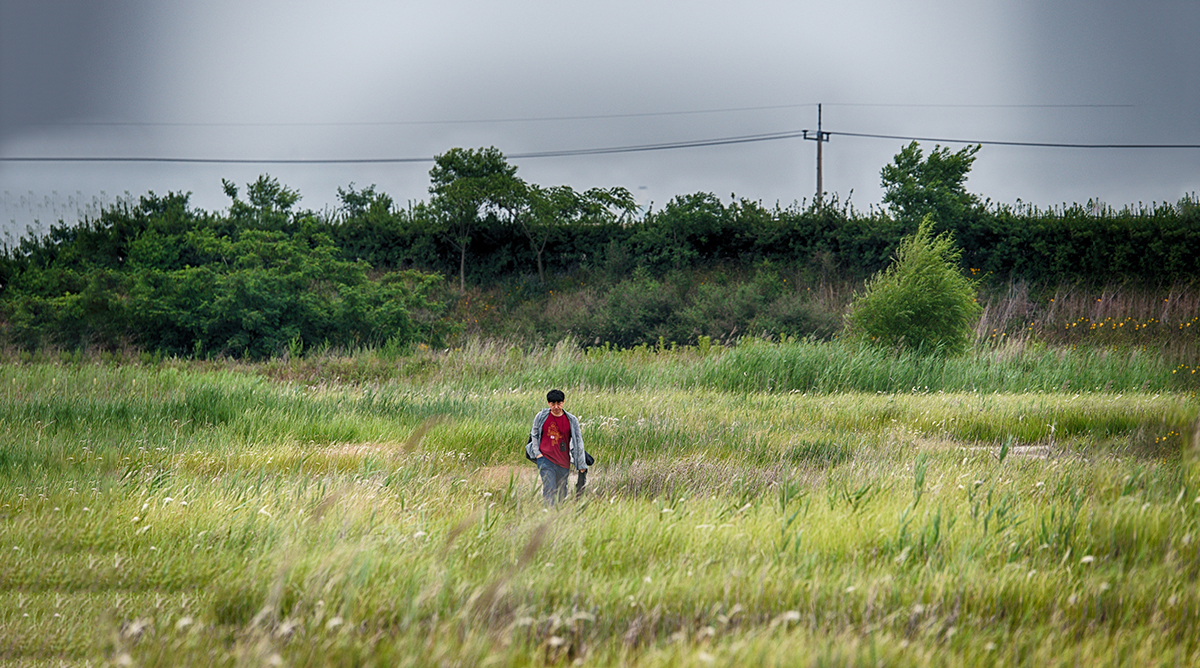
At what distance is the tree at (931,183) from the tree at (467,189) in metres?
13.7

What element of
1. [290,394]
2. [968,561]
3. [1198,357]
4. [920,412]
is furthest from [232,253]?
[1198,357]

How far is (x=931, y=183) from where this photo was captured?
26.5 meters

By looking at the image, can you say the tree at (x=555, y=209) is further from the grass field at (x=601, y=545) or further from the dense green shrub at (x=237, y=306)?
the grass field at (x=601, y=545)

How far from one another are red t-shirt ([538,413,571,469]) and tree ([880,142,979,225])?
2378cm

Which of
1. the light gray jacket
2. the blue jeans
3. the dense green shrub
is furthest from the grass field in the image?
the dense green shrub

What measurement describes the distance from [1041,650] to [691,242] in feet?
89.0

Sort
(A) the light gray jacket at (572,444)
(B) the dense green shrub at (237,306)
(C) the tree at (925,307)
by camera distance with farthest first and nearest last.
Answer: (B) the dense green shrub at (237,306), (C) the tree at (925,307), (A) the light gray jacket at (572,444)

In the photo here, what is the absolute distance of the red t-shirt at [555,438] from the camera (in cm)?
611

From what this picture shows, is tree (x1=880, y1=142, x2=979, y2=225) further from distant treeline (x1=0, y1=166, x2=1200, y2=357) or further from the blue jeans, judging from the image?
the blue jeans

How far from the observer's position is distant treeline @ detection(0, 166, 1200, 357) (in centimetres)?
1972

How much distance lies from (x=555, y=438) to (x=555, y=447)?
0.08 meters

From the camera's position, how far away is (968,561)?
4.02 metres

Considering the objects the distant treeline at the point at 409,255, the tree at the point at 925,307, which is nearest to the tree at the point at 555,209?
the distant treeline at the point at 409,255

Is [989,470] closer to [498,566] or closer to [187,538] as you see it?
[498,566]
